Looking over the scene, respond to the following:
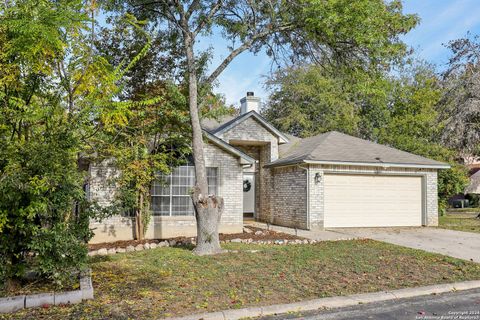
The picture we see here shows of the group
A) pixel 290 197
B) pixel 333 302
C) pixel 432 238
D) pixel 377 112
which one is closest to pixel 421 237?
pixel 432 238

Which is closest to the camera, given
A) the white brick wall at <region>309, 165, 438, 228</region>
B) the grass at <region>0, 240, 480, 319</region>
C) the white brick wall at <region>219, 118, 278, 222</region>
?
the grass at <region>0, 240, 480, 319</region>

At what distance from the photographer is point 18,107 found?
612cm

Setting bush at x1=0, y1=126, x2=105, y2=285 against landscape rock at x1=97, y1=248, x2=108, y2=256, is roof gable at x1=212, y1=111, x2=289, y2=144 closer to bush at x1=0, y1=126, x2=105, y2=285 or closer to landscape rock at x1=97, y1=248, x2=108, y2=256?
landscape rock at x1=97, y1=248, x2=108, y2=256

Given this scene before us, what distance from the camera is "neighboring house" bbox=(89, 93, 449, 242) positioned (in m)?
13.4

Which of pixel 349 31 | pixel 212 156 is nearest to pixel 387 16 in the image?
pixel 349 31

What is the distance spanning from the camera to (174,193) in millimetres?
13523

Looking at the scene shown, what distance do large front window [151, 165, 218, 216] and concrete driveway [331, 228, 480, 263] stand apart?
18.4ft

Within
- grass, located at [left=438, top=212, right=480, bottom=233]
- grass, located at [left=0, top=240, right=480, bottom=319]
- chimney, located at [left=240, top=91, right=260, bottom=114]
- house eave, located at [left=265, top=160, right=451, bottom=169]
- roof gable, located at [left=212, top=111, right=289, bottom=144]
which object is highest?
chimney, located at [left=240, top=91, right=260, bottom=114]

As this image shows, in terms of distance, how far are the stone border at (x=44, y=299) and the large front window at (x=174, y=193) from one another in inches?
290

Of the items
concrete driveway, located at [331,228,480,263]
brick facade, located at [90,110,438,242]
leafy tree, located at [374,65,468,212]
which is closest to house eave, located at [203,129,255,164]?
brick facade, located at [90,110,438,242]

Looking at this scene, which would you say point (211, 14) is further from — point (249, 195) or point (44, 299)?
point (249, 195)

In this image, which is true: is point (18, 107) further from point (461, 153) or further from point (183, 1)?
point (461, 153)

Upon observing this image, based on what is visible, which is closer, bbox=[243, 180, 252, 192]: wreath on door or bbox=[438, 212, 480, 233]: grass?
bbox=[438, 212, 480, 233]: grass

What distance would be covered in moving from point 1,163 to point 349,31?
8.72 m
